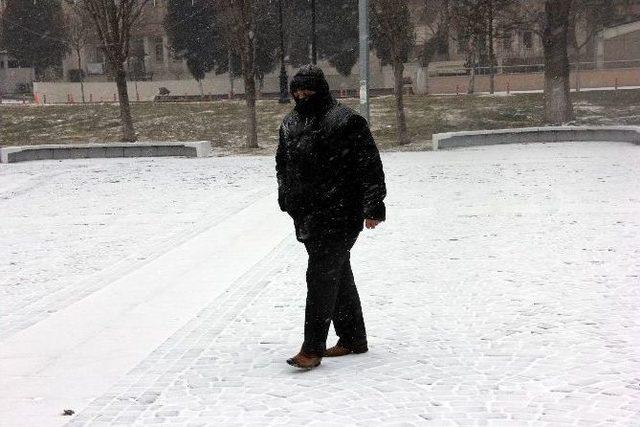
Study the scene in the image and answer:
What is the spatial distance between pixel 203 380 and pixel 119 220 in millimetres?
6413

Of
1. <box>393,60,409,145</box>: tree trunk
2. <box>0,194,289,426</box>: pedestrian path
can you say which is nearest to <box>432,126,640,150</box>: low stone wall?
<box>393,60,409,145</box>: tree trunk

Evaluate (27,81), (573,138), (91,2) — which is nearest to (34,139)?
(91,2)

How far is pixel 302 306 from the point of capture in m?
5.80

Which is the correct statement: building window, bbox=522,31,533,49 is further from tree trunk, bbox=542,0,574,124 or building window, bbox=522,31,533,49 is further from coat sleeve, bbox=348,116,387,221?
coat sleeve, bbox=348,116,387,221

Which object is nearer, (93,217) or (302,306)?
(302,306)

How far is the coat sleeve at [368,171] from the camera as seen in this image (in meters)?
4.22

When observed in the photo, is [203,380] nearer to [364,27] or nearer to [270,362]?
[270,362]

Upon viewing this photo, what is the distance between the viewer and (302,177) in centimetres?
433

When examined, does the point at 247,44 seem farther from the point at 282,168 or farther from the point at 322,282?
the point at 322,282

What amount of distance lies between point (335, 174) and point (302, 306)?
71.7 inches

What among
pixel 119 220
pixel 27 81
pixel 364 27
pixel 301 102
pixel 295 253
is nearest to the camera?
pixel 301 102

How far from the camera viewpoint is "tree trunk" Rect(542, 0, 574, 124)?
22734mm

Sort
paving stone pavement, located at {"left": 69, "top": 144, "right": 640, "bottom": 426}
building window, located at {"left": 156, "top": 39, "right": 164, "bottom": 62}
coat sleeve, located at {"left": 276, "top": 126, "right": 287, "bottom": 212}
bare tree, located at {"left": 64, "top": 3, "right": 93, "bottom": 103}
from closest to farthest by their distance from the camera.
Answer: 1. paving stone pavement, located at {"left": 69, "top": 144, "right": 640, "bottom": 426}
2. coat sleeve, located at {"left": 276, "top": 126, "right": 287, "bottom": 212}
3. bare tree, located at {"left": 64, "top": 3, "right": 93, "bottom": 103}
4. building window, located at {"left": 156, "top": 39, "right": 164, "bottom": 62}

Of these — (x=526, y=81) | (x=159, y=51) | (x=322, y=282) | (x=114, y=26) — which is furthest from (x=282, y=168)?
(x=159, y=51)
